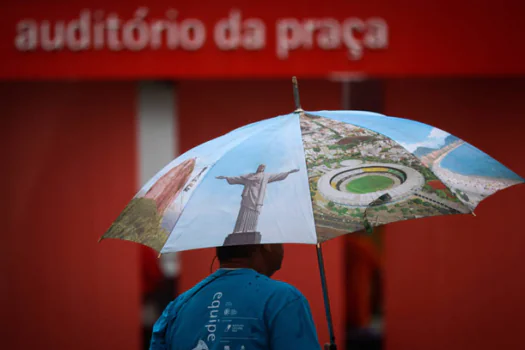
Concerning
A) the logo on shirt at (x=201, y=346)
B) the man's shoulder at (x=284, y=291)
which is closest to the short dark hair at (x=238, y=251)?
the man's shoulder at (x=284, y=291)

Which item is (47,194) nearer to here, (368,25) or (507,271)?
(368,25)

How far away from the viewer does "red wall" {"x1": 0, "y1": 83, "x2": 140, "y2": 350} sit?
6062 millimetres

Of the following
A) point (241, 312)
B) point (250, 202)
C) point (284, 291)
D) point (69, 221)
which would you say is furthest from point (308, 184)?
point (69, 221)

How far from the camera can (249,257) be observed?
2273 mm

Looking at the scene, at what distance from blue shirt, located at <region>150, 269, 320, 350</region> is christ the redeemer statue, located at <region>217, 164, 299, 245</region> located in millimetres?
261

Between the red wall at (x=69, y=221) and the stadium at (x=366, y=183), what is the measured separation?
414 centimetres

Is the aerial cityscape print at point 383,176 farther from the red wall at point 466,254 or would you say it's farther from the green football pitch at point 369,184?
the red wall at point 466,254

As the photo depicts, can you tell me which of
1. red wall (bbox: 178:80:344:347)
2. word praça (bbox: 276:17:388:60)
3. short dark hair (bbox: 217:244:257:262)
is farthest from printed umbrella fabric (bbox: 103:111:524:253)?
red wall (bbox: 178:80:344:347)

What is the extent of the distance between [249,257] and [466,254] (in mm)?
4190

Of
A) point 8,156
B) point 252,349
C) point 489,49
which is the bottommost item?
point 252,349

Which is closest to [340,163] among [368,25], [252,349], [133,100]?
[252,349]

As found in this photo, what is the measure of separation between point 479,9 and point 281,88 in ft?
5.95

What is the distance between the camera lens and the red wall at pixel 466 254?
597 cm

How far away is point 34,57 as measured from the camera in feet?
18.8
